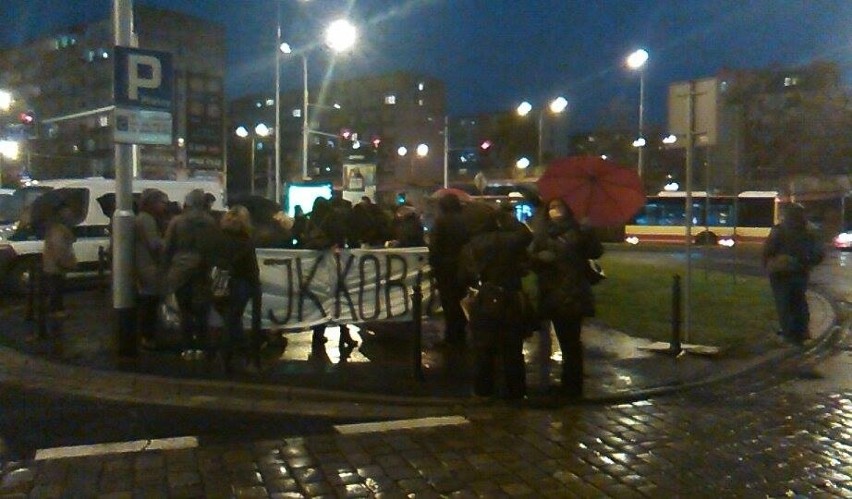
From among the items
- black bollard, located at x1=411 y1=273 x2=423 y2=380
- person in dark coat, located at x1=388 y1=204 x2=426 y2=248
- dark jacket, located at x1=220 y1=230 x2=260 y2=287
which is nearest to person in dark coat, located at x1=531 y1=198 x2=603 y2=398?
black bollard, located at x1=411 y1=273 x2=423 y2=380

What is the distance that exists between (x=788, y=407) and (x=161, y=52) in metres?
7.24

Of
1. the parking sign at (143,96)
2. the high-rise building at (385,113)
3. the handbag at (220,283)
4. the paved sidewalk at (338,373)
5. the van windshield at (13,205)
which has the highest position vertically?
the high-rise building at (385,113)

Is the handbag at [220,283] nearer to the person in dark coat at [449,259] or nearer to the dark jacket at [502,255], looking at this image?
the person in dark coat at [449,259]

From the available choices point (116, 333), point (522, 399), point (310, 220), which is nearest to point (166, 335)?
point (116, 333)

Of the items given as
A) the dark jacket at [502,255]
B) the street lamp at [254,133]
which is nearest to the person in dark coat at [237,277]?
the dark jacket at [502,255]

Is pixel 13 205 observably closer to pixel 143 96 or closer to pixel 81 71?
pixel 143 96

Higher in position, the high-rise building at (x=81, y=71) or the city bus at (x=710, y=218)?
the high-rise building at (x=81, y=71)

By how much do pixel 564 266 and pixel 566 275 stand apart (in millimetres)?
82

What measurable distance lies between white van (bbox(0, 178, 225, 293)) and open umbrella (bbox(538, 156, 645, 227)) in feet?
31.6

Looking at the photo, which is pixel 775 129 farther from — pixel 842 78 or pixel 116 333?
pixel 116 333

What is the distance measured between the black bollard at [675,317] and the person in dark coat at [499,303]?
292cm

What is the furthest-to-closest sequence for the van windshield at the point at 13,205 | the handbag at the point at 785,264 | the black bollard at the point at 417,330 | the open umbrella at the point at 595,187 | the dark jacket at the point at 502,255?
the van windshield at the point at 13,205 < the handbag at the point at 785,264 < the open umbrella at the point at 595,187 < the black bollard at the point at 417,330 < the dark jacket at the point at 502,255

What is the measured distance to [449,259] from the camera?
1124 cm

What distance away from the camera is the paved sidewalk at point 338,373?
8805 millimetres
